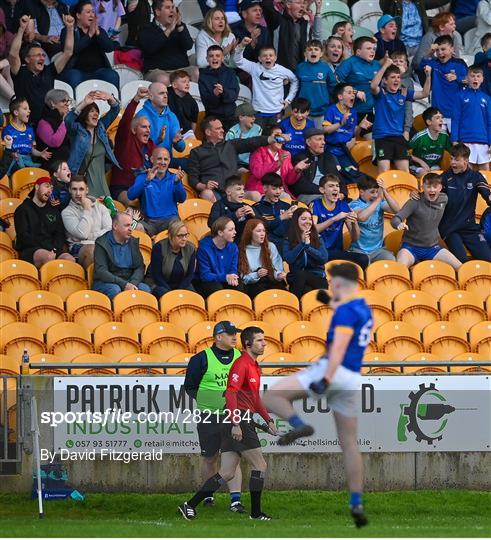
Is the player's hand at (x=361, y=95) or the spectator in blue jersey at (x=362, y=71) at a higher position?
the spectator in blue jersey at (x=362, y=71)

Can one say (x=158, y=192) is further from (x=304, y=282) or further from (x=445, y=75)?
(x=445, y=75)

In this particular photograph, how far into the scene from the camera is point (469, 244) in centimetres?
1838

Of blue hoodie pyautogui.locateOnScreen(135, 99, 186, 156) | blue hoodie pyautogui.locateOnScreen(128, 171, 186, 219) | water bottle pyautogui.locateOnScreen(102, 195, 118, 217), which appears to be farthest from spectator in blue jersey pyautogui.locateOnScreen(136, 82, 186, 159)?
water bottle pyautogui.locateOnScreen(102, 195, 118, 217)

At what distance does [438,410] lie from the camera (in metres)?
15.3

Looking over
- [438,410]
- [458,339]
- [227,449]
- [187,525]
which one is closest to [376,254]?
[458,339]

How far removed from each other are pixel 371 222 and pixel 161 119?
2653mm

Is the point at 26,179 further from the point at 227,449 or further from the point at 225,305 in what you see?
the point at 227,449

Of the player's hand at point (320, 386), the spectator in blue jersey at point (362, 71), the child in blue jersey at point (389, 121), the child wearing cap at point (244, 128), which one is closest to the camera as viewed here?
the player's hand at point (320, 386)

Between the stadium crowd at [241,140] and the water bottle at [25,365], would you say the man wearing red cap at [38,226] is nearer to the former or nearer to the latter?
the stadium crowd at [241,140]

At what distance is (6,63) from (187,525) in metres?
7.00

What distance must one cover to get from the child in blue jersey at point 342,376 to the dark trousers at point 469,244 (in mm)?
7523

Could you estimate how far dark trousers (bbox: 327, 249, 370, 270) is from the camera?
1747 centimetres

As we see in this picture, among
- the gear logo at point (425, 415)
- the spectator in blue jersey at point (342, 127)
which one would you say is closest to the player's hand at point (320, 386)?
the gear logo at point (425, 415)

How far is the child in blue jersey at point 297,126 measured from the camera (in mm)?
18797
